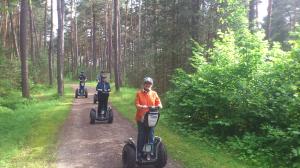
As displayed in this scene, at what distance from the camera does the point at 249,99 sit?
1151 cm

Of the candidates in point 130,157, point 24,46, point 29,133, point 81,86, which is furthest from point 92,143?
point 81,86

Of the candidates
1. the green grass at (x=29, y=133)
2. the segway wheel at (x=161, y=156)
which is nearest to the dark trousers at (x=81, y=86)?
the green grass at (x=29, y=133)

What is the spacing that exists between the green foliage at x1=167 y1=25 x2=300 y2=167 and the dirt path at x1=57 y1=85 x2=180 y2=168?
238 cm

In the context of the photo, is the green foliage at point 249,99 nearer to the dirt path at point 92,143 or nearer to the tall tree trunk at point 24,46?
the dirt path at point 92,143

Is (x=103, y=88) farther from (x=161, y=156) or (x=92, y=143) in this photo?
(x=161, y=156)

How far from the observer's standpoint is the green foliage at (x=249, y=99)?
9930 mm

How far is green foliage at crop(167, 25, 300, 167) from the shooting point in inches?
391

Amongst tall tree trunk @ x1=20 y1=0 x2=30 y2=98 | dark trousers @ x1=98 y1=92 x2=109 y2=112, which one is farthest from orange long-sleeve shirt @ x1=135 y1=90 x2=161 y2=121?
tall tree trunk @ x1=20 y1=0 x2=30 y2=98

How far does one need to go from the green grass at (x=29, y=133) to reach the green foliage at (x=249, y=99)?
494 centimetres

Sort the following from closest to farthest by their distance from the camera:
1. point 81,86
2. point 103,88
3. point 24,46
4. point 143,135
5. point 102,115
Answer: point 143,135 < point 103,88 < point 102,115 < point 24,46 < point 81,86

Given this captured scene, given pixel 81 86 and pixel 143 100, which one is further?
pixel 81 86

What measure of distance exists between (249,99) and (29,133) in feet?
25.3

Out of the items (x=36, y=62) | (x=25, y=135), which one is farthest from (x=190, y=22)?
(x=36, y=62)

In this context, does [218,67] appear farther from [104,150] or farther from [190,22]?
[190,22]
